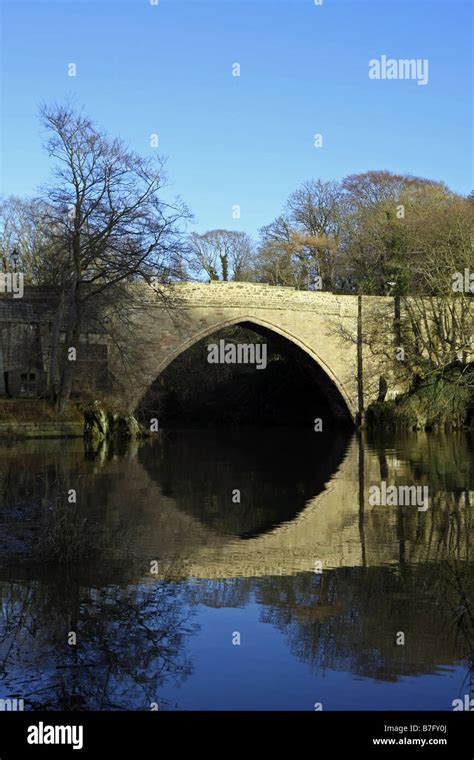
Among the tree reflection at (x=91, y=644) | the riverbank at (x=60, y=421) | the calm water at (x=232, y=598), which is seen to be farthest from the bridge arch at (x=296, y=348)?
the tree reflection at (x=91, y=644)

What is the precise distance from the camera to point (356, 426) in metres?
31.9

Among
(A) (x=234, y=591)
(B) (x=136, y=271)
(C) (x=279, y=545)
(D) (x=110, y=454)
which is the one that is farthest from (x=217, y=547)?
(B) (x=136, y=271)

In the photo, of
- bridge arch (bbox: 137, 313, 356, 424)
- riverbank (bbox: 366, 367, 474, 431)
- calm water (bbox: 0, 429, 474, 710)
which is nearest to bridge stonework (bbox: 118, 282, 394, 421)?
bridge arch (bbox: 137, 313, 356, 424)

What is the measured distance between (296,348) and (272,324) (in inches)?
73.8

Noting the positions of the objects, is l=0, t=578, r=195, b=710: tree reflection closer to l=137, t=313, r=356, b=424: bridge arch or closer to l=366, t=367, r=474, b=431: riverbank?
l=137, t=313, r=356, b=424: bridge arch

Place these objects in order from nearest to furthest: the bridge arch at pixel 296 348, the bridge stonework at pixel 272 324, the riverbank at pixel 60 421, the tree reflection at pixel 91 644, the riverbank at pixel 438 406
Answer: the tree reflection at pixel 91 644, the riverbank at pixel 60 421, the bridge stonework at pixel 272 324, the bridge arch at pixel 296 348, the riverbank at pixel 438 406

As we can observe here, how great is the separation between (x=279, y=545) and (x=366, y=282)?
2682 cm

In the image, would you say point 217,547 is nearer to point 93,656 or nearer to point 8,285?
point 93,656

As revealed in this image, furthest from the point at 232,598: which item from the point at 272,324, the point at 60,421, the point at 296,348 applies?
the point at 296,348

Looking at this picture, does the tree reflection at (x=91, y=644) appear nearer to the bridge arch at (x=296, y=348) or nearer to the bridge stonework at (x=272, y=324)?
the bridge stonework at (x=272, y=324)

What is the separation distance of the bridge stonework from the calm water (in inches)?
517

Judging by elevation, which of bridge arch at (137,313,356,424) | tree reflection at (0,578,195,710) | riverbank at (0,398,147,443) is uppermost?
bridge arch at (137,313,356,424)

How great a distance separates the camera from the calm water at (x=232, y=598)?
5656 mm

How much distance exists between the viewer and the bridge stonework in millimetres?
27609
